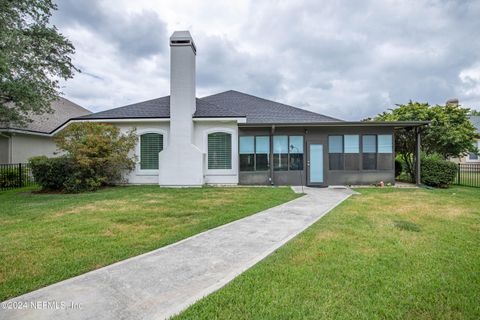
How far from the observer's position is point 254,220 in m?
5.51

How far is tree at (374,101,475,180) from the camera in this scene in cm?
1272

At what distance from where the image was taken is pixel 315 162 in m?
11.7

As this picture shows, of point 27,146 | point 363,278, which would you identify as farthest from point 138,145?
point 363,278

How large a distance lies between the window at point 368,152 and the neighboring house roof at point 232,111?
2296mm

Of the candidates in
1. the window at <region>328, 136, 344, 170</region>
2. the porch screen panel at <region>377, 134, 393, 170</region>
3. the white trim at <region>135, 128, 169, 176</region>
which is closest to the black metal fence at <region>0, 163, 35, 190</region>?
the white trim at <region>135, 128, 169, 176</region>

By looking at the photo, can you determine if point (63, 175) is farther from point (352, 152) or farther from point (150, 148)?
point (352, 152)

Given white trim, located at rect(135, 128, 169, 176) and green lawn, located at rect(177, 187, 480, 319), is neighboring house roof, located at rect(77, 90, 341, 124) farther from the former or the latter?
green lawn, located at rect(177, 187, 480, 319)

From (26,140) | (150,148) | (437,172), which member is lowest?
(437,172)

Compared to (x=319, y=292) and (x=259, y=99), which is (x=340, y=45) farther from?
(x=319, y=292)

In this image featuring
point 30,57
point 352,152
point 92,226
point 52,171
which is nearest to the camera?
point 92,226

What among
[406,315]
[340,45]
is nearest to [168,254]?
[406,315]

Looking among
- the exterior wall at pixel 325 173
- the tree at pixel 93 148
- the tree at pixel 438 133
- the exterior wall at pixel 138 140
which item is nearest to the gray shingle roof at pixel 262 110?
the exterior wall at pixel 325 173

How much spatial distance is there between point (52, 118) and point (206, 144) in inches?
514

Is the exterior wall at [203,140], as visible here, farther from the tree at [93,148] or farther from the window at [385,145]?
the window at [385,145]
